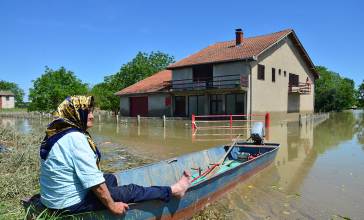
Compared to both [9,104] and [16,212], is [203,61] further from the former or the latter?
[9,104]

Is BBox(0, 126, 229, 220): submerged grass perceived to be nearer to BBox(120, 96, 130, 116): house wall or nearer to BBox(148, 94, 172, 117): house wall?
BBox(148, 94, 172, 117): house wall

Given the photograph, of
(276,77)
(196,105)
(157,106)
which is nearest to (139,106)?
(157,106)

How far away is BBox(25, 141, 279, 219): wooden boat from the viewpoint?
430 centimetres

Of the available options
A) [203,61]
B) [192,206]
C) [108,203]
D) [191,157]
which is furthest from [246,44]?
[108,203]

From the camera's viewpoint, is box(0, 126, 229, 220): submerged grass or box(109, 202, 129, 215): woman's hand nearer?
box(109, 202, 129, 215): woman's hand

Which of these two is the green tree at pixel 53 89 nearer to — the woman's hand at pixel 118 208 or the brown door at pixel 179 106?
the brown door at pixel 179 106

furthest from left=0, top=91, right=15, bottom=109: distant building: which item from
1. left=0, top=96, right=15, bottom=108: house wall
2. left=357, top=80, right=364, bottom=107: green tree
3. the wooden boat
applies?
left=357, top=80, right=364, bottom=107: green tree

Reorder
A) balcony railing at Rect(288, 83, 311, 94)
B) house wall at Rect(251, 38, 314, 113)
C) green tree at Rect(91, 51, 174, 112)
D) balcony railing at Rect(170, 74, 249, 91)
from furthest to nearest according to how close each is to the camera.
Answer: green tree at Rect(91, 51, 174, 112) → balcony railing at Rect(288, 83, 311, 94) → house wall at Rect(251, 38, 314, 113) → balcony railing at Rect(170, 74, 249, 91)

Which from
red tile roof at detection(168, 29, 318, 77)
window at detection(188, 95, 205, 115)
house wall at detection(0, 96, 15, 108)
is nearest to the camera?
red tile roof at detection(168, 29, 318, 77)

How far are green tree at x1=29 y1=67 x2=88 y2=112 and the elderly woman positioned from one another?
76.1 feet

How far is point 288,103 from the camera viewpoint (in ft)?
106

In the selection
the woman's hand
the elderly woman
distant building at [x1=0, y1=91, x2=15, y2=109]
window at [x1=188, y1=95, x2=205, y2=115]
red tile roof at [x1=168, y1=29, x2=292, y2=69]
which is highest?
red tile roof at [x1=168, y1=29, x2=292, y2=69]

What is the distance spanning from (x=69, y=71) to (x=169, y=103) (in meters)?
9.10

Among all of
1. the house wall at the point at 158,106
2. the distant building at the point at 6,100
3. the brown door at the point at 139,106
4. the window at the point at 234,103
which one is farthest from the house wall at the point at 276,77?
the distant building at the point at 6,100
